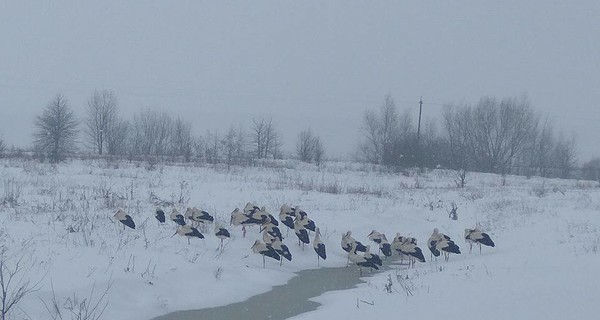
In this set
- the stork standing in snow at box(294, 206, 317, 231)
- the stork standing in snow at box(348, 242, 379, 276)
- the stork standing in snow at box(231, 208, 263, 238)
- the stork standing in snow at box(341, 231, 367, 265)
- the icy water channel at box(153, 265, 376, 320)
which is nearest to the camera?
the icy water channel at box(153, 265, 376, 320)

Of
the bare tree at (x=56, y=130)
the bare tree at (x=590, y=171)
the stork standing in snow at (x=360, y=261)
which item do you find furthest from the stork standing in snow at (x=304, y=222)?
the bare tree at (x=590, y=171)

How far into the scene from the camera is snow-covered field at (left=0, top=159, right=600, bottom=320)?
9.66 metres

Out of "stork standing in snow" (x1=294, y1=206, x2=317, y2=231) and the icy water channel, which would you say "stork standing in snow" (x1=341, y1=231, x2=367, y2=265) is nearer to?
the icy water channel

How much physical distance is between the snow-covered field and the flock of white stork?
0.30m

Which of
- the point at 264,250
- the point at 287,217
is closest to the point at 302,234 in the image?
the point at 287,217

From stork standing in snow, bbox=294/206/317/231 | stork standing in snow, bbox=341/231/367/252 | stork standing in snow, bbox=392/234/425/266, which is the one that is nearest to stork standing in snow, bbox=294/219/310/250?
stork standing in snow, bbox=294/206/317/231

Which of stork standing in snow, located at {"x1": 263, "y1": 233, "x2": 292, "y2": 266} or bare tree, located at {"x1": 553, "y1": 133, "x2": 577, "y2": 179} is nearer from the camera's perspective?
stork standing in snow, located at {"x1": 263, "y1": 233, "x2": 292, "y2": 266}

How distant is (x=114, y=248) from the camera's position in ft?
43.4

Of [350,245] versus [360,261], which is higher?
[350,245]

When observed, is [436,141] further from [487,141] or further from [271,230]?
[271,230]

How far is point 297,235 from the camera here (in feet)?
55.8

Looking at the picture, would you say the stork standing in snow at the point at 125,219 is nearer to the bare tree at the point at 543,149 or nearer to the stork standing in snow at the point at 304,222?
the stork standing in snow at the point at 304,222

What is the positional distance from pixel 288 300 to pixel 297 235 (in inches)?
176

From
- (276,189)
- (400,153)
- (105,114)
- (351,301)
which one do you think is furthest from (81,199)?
(105,114)
